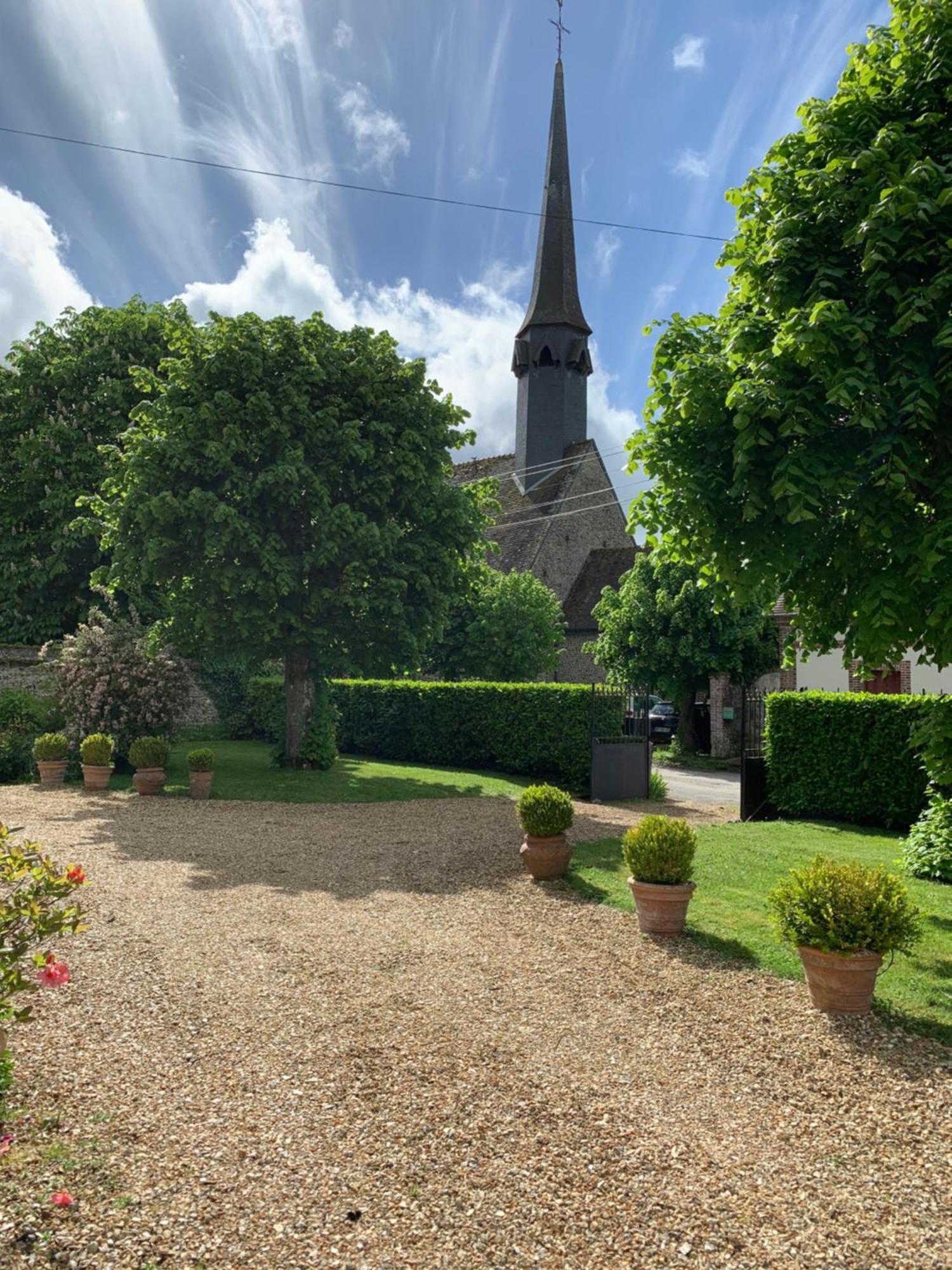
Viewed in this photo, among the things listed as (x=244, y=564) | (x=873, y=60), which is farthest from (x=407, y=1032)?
(x=244, y=564)

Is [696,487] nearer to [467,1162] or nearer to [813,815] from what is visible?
[467,1162]

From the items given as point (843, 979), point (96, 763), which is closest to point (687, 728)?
point (96, 763)

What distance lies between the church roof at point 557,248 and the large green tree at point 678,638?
47.9 ft

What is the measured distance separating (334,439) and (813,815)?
10.7m

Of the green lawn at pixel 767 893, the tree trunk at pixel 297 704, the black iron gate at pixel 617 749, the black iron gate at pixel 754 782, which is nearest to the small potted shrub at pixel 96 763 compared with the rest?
the tree trunk at pixel 297 704

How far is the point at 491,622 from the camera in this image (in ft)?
82.2

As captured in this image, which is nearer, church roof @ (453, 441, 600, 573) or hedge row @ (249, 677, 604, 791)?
hedge row @ (249, 677, 604, 791)

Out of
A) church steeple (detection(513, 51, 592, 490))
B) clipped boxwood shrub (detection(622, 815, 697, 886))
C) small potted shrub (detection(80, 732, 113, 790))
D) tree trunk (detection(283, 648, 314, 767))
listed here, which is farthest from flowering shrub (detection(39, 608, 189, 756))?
church steeple (detection(513, 51, 592, 490))

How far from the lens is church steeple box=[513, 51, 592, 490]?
34875 mm

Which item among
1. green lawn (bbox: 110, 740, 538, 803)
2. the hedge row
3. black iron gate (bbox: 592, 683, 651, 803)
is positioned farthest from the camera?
the hedge row

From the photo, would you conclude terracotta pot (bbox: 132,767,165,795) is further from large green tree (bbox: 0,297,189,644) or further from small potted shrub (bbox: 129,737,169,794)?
large green tree (bbox: 0,297,189,644)

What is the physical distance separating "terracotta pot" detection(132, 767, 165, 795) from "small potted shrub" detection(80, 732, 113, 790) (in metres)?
0.87

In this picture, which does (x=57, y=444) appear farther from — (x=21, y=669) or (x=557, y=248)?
(x=557, y=248)

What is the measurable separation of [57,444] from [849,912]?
2407 cm
